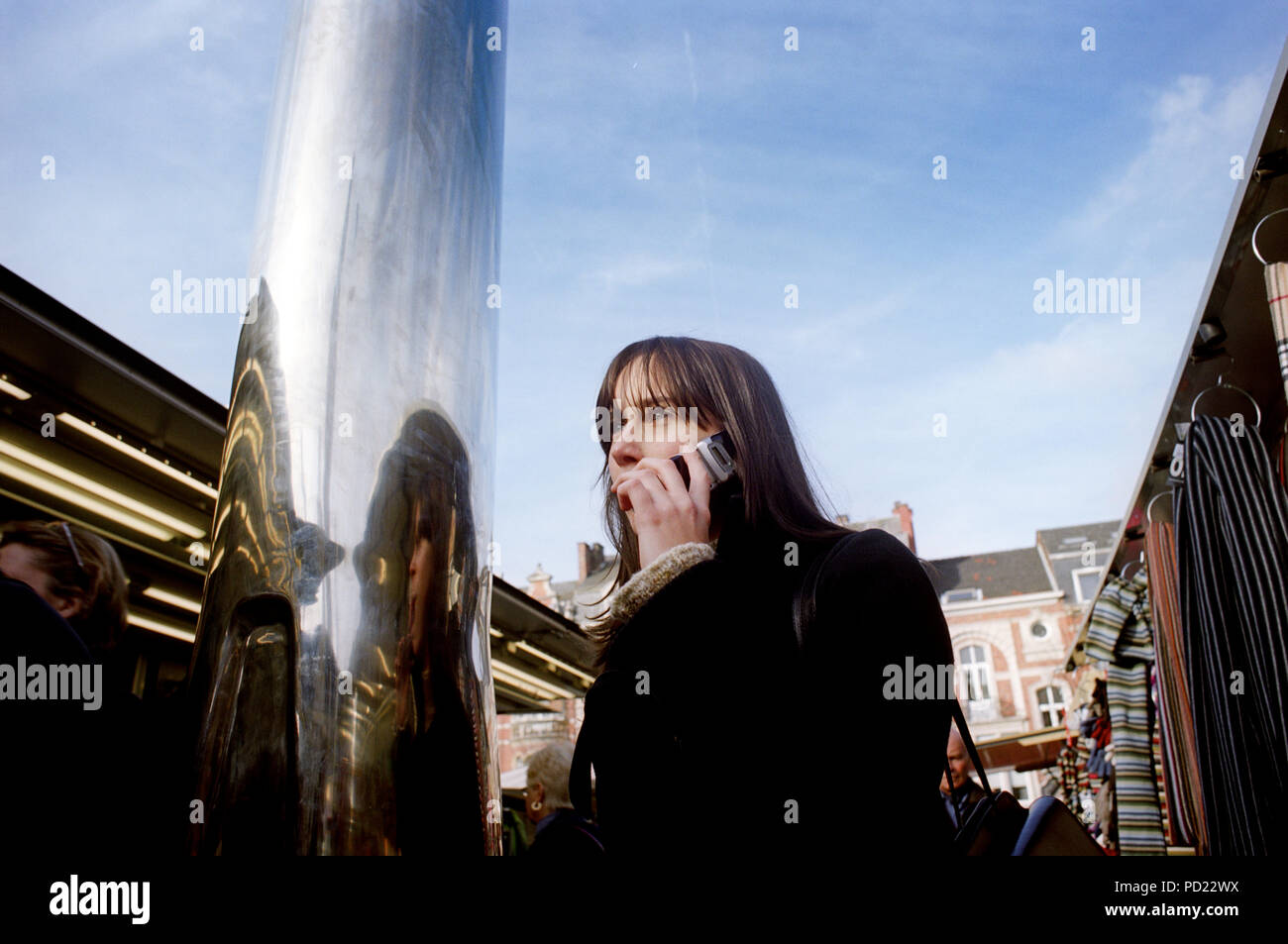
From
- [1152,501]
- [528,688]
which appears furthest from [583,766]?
[528,688]

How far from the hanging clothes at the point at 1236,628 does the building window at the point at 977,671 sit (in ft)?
87.0

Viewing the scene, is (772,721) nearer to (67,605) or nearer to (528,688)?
(67,605)

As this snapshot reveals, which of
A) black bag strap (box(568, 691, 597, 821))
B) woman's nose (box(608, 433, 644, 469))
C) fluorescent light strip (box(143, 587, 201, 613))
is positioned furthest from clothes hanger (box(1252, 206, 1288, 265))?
fluorescent light strip (box(143, 587, 201, 613))

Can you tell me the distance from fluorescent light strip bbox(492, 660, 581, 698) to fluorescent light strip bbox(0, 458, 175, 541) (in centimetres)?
250

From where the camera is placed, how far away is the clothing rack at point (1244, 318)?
5.32 feet

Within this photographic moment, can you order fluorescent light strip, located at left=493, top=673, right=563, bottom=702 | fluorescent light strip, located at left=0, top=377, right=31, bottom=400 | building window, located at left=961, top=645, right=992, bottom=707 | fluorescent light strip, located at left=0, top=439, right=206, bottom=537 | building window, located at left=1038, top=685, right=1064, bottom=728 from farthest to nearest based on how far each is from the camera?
building window, located at left=1038, top=685, right=1064, bottom=728 < building window, located at left=961, top=645, right=992, bottom=707 < fluorescent light strip, located at left=493, top=673, right=563, bottom=702 < fluorescent light strip, located at left=0, top=439, right=206, bottom=537 < fluorescent light strip, located at left=0, top=377, right=31, bottom=400

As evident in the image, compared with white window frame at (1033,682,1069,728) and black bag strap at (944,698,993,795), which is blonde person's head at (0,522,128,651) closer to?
black bag strap at (944,698,993,795)

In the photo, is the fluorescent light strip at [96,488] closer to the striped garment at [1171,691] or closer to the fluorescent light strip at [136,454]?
the fluorescent light strip at [136,454]

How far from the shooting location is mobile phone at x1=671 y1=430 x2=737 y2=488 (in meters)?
0.93

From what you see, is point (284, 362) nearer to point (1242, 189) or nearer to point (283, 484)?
point (283, 484)

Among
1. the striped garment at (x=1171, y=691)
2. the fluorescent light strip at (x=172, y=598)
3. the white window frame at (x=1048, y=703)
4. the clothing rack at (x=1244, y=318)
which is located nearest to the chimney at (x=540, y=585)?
the white window frame at (x=1048, y=703)

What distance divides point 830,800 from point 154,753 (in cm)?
71

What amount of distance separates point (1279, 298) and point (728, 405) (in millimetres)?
1502
